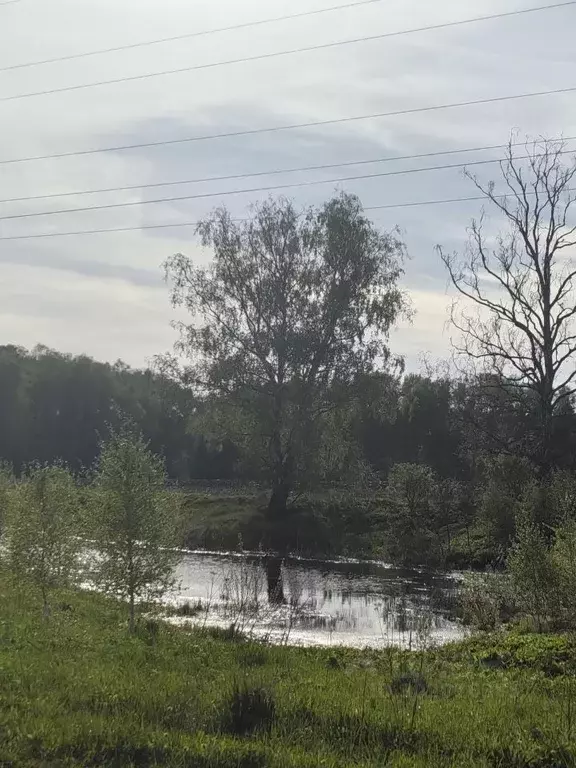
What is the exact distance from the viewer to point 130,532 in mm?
16047

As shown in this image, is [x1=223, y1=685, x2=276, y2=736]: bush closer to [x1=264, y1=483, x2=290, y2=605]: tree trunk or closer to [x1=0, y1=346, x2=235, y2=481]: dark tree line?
[x1=264, y1=483, x2=290, y2=605]: tree trunk

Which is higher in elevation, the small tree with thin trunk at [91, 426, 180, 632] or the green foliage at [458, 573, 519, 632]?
the small tree with thin trunk at [91, 426, 180, 632]

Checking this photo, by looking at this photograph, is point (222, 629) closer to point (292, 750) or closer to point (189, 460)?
point (292, 750)

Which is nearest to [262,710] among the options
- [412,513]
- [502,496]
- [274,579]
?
[274,579]

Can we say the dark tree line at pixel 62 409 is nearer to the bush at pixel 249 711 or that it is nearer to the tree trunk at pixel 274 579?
the tree trunk at pixel 274 579

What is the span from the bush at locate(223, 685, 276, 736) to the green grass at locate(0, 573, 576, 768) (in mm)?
14

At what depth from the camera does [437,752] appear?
725 cm

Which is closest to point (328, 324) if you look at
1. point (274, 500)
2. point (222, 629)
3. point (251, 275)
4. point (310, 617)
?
point (251, 275)

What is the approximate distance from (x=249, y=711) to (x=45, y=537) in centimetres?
955

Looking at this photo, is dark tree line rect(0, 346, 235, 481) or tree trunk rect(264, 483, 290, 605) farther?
dark tree line rect(0, 346, 235, 481)

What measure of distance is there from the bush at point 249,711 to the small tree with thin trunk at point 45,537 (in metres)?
9.04

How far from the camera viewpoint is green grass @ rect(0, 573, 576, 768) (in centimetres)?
689

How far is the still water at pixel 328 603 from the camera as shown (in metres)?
19.0

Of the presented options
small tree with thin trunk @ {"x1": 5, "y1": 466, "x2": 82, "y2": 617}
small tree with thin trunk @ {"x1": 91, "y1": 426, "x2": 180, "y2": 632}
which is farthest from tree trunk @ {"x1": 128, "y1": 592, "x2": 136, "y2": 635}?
small tree with thin trunk @ {"x1": 5, "y1": 466, "x2": 82, "y2": 617}
